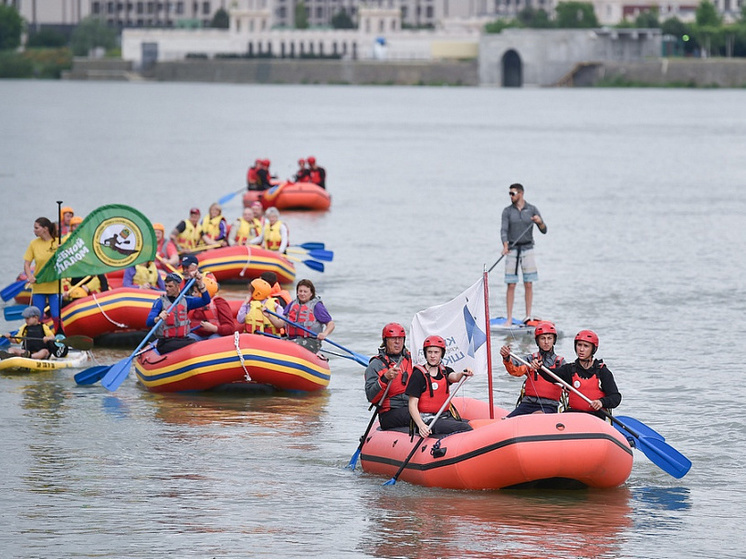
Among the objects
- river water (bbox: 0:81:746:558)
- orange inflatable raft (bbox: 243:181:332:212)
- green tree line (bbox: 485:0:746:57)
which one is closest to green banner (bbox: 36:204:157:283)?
river water (bbox: 0:81:746:558)

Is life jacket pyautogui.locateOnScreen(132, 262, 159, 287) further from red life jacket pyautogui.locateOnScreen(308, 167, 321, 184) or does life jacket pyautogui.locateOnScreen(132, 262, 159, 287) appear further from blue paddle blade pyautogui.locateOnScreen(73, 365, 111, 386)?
red life jacket pyautogui.locateOnScreen(308, 167, 321, 184)

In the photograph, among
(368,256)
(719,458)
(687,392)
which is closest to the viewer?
(719,458)

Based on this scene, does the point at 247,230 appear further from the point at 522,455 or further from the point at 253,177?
the point at 253,177

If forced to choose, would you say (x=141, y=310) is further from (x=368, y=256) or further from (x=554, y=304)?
(x=368, y=256)

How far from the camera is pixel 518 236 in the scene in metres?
20.8

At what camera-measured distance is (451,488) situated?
13672 mm

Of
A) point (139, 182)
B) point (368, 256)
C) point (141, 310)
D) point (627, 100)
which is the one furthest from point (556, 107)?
point (141, 310)

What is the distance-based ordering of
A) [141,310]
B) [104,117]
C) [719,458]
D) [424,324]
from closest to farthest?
1. [424,324]
2. [719,458]
3. [141,310]
4. [104,117]

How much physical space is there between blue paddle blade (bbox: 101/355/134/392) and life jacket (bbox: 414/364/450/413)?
530 cm

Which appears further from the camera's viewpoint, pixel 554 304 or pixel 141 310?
pixel 554 304

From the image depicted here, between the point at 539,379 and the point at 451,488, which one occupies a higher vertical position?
the point at 539,379

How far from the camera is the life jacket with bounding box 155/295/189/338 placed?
17859 millimetres

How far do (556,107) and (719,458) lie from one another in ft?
396

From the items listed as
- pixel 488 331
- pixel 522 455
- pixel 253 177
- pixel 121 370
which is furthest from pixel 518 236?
pixel 253 177
